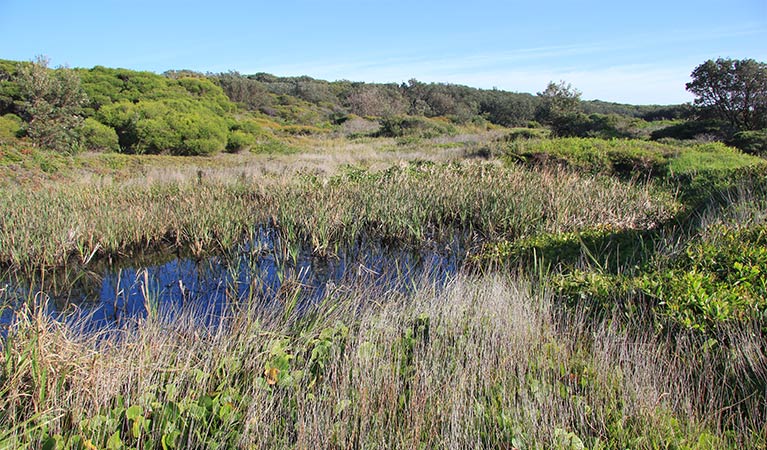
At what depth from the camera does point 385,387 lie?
2557 mm

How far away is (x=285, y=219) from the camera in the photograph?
697 centimetres

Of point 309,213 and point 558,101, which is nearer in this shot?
point 309,213

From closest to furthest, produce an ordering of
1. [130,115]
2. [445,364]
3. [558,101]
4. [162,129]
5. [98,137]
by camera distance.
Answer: [445,364] → [98,137] → [162,129] → [130,115] → [558,101]

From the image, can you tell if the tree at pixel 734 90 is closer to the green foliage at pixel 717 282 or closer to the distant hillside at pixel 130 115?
the distant hillside at pixel 130 115

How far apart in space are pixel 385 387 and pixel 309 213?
4.90 metres

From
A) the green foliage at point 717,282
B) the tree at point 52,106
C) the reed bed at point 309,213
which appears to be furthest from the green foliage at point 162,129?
the green foliage at point 717,282

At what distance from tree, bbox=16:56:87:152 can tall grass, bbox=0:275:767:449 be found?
15077 millimetres

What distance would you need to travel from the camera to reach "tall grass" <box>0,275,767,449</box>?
87.5 inches

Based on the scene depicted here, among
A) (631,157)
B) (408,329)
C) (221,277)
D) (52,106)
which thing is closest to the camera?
(408,329)

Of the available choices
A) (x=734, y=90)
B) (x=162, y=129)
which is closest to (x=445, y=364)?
(x=162, y=129)

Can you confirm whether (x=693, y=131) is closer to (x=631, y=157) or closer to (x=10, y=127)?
(x=631, y=157)

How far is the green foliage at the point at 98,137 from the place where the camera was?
1673cm

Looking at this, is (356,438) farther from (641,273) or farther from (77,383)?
(641,273)

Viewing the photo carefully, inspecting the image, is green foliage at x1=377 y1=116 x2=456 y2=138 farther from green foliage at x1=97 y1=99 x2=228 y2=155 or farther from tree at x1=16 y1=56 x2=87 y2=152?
tree at x1=16 y1=56 x2=87 y2=152
